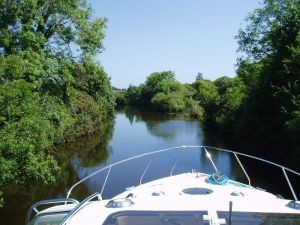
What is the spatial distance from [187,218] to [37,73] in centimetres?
1279

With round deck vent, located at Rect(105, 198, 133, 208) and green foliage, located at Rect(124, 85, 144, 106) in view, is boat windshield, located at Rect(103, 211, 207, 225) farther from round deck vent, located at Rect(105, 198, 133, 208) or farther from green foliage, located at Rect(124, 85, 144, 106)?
green foliage, located at Rect(124, 85, 144, 106)

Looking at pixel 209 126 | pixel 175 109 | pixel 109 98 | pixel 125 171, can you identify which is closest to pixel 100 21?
pixel 125 171

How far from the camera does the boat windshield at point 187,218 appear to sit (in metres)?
4.70

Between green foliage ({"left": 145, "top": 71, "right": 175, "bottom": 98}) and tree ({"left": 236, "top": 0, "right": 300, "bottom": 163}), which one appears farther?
green foliage ({"left": 145, "top": 71, "right": 175, "bottom": 98})

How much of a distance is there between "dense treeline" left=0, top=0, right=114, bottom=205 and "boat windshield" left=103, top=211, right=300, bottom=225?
22.7 ft

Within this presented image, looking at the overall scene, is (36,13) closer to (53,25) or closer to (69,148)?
(53,25)

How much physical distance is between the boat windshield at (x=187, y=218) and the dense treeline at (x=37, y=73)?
6910 millimetres

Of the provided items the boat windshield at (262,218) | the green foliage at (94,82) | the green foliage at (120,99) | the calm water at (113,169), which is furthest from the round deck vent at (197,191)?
the green foliage at (120,99)

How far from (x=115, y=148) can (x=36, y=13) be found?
12.4 m

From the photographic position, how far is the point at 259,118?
2238 cm

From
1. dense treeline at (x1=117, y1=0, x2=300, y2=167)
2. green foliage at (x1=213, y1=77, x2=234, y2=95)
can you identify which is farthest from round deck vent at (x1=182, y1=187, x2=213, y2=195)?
green foliage at (x1=213, y1=77, x2=234, y2=95)

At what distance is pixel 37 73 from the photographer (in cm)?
1625

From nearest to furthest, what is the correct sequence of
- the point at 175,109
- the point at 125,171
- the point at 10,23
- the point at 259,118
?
the point at 10,23 < the point at 125,171 < the point at 259,118 < the point at 175,109

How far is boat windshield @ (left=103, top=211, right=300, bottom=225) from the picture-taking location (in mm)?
4703
